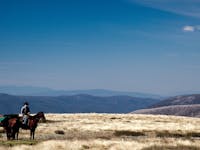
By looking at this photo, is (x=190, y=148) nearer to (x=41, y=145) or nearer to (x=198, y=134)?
(x=41, y=145)

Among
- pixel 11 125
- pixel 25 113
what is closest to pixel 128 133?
pixel 25 113

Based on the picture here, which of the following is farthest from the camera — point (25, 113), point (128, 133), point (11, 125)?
point (128, 133)

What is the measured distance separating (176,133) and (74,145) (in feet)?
87.5

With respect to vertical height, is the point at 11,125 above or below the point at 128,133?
above

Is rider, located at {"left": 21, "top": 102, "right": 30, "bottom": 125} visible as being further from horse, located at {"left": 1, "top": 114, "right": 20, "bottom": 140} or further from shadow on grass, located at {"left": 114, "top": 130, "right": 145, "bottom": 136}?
shadow on grass, located at {"left": 114, "top": 130, "right": 145, "bottom": 136}

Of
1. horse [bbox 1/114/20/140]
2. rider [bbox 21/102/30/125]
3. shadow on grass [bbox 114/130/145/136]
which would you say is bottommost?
shadow on grass [bbox 114/130/145/136]

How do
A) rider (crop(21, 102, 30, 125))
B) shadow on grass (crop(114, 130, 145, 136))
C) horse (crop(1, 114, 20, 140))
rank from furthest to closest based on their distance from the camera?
1. shadow on grass (crop(114, 130, 145, 136))
2. rider (crop(21, 102, 30, 125))
3. horse (crop(1, 114, 20, 140))

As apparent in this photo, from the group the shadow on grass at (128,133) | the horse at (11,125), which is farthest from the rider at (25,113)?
the shadow on grass at (128,133)

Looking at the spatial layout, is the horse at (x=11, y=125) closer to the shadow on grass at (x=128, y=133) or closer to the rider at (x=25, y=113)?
the rider at (x=25, y=113)

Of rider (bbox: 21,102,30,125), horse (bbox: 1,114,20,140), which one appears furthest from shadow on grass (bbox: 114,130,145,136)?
horse (bbox: 1,114,20,140)

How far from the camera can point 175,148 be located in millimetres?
26562

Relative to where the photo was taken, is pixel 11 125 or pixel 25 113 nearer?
pixel 11 125

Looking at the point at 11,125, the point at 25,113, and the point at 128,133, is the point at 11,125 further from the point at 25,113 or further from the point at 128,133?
the point at 128,133

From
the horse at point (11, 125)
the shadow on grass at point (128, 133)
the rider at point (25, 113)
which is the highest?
the rider at point (25, 113)
